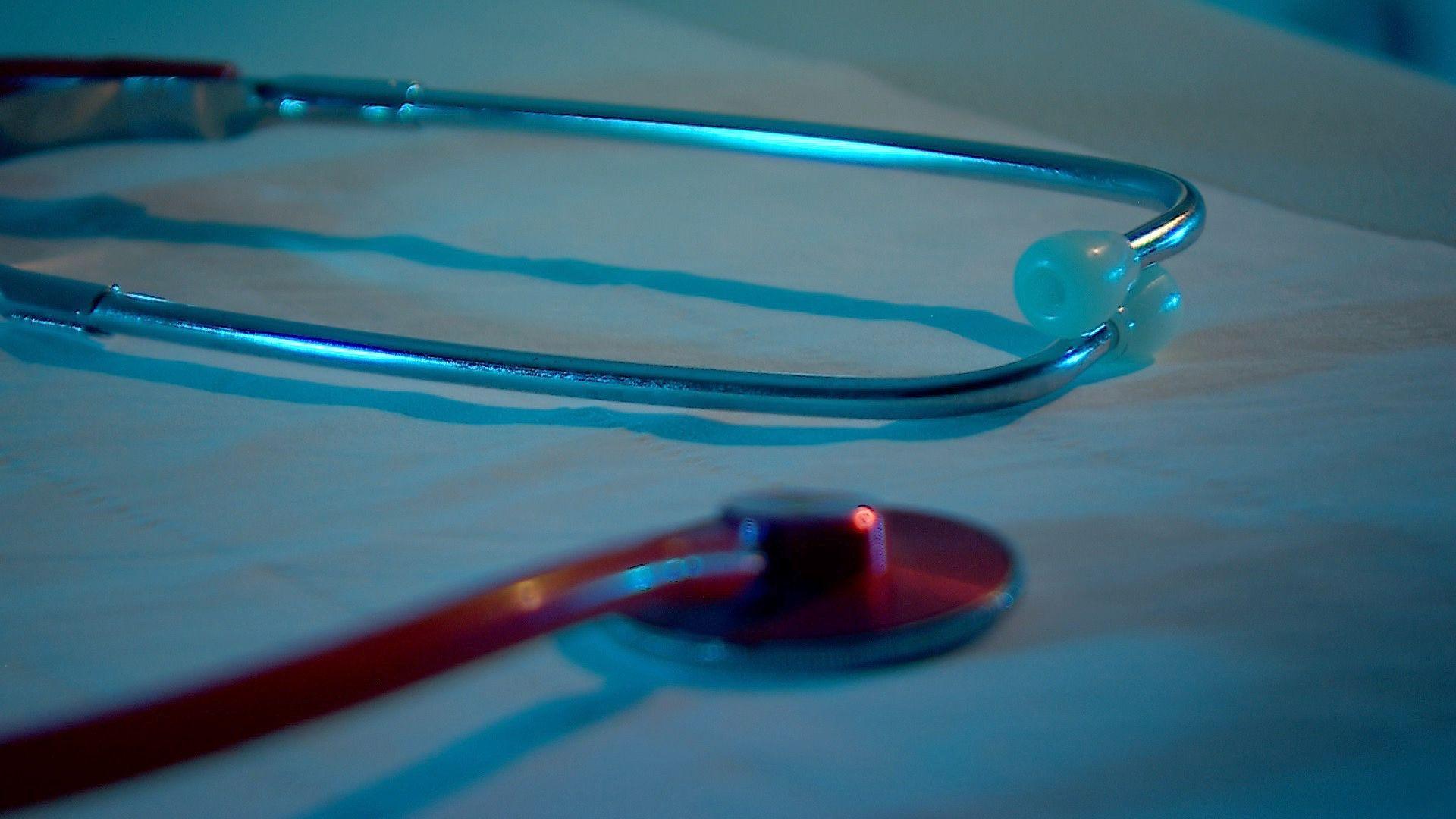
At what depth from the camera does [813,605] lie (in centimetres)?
35

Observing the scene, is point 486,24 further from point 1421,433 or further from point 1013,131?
point 1421,433

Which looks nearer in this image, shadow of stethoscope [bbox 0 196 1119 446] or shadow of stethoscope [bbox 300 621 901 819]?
shadow of stethoscope [bbox 300 621 901 819]

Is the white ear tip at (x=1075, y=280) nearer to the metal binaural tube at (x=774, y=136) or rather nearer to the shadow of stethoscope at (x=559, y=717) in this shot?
the metal binaural tube at (x=774, y=136)

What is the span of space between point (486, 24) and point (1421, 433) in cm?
116

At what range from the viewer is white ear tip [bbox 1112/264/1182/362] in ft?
1.92

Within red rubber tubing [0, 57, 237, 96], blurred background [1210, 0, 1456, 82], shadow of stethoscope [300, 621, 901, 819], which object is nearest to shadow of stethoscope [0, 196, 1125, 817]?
shadow of stethoscope [300, 621, 901, 819]

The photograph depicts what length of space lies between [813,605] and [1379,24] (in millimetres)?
1435

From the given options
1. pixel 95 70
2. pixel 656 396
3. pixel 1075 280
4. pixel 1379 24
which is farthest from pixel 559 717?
pixel 1379 24

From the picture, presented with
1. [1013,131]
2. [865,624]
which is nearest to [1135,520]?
[865,624]

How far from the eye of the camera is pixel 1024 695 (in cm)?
33

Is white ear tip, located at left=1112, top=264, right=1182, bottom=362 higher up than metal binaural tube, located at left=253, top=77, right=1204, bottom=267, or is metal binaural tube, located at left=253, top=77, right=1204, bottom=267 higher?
metal binaural tube, located at left=253, top=77, right=1204, bottom=267

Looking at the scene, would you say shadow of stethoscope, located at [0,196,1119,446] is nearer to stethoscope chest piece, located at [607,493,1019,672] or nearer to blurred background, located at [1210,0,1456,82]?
stethoscope chest piece, located at [607,493,1019,672]

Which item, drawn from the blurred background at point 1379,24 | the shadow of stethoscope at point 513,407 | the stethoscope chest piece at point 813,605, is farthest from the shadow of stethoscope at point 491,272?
the blurred background at point 1379,24

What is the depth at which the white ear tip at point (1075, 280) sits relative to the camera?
0.56 meters
